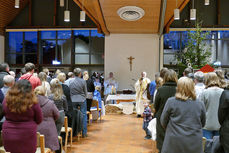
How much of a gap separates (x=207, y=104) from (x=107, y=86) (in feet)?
26.8

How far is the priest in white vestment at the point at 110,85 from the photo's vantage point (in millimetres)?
11414

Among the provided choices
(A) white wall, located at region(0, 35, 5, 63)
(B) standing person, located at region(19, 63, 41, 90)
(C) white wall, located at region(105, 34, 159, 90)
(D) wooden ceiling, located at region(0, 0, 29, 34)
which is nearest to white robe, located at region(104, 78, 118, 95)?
(C) white wall, located at region(105, 34, 159, 90)

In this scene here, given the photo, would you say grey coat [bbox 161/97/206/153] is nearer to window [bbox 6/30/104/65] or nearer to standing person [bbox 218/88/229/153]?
standing person [bbox 218/88/229/153]

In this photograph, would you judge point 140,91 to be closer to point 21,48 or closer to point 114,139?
point 114,139

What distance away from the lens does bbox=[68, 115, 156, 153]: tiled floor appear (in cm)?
530

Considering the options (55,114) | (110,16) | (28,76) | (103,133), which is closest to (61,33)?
(110,16)

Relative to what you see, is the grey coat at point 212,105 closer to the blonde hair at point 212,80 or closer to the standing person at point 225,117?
the blonde hair at point 212,80

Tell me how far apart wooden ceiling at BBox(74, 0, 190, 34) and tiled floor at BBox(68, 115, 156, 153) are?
3.68m

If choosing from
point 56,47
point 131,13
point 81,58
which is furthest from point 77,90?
point 56,47

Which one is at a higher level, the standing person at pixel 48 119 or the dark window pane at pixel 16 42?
the dark window pane at pixel 16 42

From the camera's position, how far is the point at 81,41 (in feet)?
47.4

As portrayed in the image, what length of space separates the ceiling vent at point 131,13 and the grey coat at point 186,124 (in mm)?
6083

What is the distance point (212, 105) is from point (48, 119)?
2.29 metres

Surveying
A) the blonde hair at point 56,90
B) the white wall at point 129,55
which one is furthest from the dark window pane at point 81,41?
the blonde hair at point 56,90
